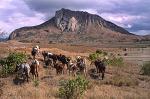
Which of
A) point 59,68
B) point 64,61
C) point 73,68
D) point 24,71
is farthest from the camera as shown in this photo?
point 64,61

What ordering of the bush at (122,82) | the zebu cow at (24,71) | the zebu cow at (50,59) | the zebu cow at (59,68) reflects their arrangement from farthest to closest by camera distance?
the zebu cow at (50,59) → the zebu cow at (59,68) → the bush at (122,82) → the zebu cow at (24,71)

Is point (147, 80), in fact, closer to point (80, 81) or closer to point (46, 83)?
point (46, 83)

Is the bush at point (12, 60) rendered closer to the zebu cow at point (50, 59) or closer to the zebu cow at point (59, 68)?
the zebu cow at point (50, 59)

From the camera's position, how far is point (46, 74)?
115 ft

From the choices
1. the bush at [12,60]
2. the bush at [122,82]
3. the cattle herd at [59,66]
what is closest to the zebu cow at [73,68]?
the cattle herd at [59,66]

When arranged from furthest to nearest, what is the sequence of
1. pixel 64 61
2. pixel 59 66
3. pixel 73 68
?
pixel 64 61 < pixel 59 66 < pixel 73 68

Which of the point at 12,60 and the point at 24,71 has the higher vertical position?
the point at 12,60

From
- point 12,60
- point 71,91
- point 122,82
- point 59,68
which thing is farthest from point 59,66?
point 71,91

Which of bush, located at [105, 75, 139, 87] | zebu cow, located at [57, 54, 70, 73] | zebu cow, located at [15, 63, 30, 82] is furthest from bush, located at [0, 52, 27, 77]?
bush, located at [105, 75, 139, 87]

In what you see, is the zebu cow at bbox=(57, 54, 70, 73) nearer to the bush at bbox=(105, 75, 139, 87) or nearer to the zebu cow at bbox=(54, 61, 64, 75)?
the zebu cow at bbox=(54, 61, 64, 75)

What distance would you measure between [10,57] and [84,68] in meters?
6.52

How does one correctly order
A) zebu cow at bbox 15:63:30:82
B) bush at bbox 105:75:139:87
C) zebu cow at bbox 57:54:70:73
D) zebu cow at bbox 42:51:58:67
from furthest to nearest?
zebu cow at bbox 42:51:58:67 → zebu cow at bbox 57:54:70:73 → bush at bbox 105:75:139:87 → zebu cow at bbox 15:63:30:82

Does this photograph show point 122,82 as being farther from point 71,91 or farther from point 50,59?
point 71,91

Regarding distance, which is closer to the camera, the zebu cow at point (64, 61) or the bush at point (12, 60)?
the bush at point (12, 60)
